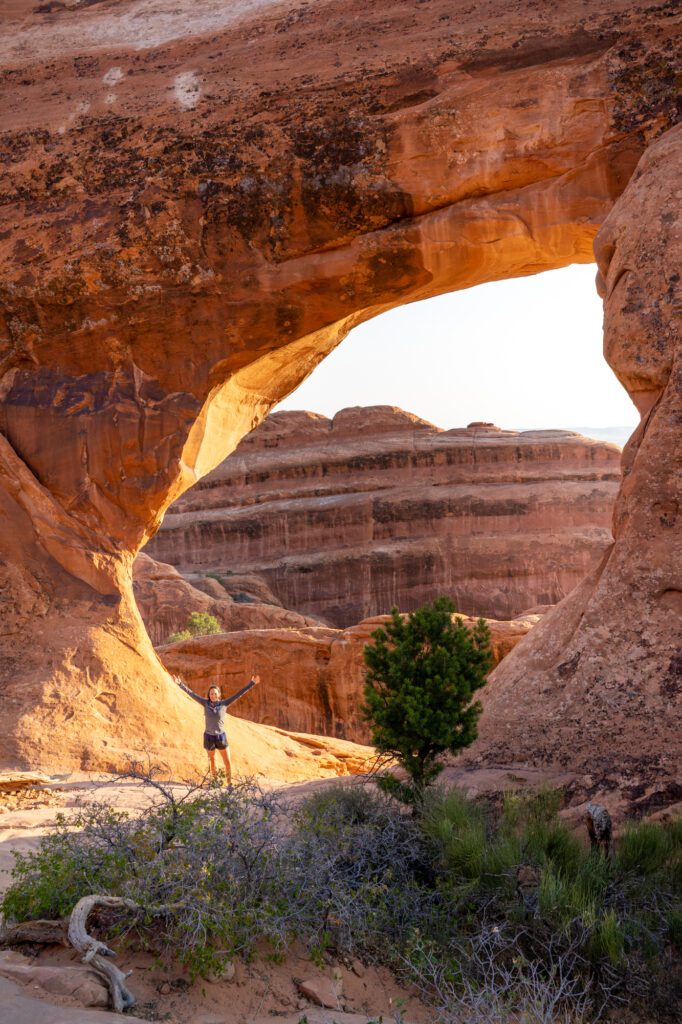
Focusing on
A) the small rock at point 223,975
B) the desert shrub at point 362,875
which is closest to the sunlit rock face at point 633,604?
the desert shrub at point 362,875

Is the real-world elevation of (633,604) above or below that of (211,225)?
below

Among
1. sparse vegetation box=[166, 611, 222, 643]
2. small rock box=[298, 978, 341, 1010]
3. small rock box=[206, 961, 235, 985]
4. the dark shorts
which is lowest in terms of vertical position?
small rock box=[298, 978, 341, 1010]

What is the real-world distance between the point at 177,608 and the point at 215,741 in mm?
20270

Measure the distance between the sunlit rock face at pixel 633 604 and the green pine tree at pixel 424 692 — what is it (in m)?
0.96

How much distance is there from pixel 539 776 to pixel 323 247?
29.1 feet

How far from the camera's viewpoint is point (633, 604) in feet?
32.1

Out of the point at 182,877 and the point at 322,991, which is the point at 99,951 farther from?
the point at 322,991

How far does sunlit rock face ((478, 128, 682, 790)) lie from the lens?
8.95 m

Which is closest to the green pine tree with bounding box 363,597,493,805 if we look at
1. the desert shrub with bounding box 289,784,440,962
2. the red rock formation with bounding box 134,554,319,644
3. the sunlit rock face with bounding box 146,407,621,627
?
the desert shrub with bounding box 289,784,440,962

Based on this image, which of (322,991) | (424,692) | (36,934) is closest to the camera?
(36,934)

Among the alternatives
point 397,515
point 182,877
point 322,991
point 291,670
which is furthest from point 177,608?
point 322,991

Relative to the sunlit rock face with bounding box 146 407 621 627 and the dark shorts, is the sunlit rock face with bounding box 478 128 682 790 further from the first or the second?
the sunlit rock face with bounding box 146 407 621 627

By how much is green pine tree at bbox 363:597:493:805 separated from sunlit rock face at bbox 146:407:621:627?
29888 millimetres

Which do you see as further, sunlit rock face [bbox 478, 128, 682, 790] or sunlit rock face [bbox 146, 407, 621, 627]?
sunlit rock face [bbox 146, 407, 621, 627]
